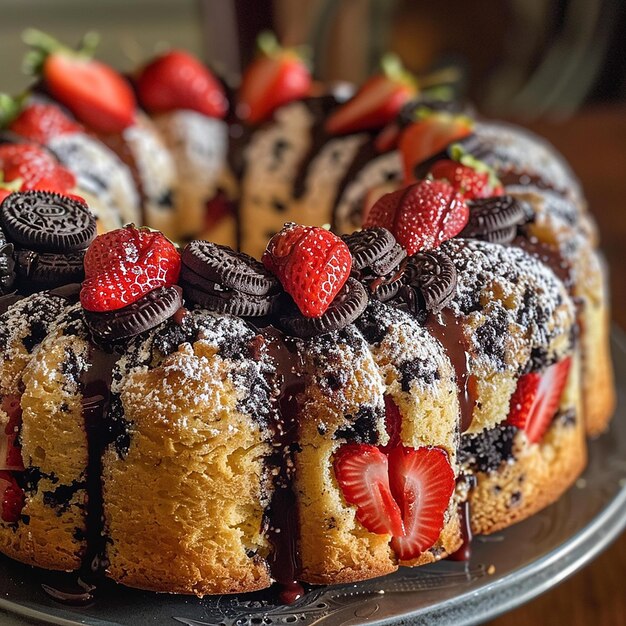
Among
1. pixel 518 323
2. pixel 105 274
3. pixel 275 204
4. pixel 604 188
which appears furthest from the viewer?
pixel 604 188

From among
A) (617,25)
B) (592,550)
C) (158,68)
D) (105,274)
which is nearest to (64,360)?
(105,274)

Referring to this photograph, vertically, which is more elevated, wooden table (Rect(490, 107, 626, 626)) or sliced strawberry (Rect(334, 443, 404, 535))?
sliced strawberry (Rect(334, 443, 404, 535))

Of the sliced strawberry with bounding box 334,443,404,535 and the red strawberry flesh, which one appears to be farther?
the red strawberry flesh

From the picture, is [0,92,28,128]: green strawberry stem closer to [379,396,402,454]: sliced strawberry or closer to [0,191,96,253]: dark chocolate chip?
[0,191,96,253]: dark chocolate chip

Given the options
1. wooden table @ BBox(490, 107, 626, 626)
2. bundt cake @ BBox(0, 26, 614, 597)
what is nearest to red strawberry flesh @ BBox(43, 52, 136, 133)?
bundt cake @ BBox(0, 26, 614, 597)

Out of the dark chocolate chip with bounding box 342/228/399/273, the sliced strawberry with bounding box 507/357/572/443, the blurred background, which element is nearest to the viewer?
the dark chocolate chip with bounding box 342/228/399/273

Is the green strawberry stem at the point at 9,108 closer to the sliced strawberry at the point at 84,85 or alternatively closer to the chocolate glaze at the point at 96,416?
the sliced strawberry at the point at 84,85

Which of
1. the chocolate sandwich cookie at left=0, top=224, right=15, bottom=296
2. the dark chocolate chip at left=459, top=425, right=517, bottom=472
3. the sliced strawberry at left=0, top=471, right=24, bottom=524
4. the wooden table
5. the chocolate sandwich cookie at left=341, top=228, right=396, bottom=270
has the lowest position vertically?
the wooden table

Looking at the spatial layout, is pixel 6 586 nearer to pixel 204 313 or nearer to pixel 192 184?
pixel 204 313

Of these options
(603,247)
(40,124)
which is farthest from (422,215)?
(603,247)
